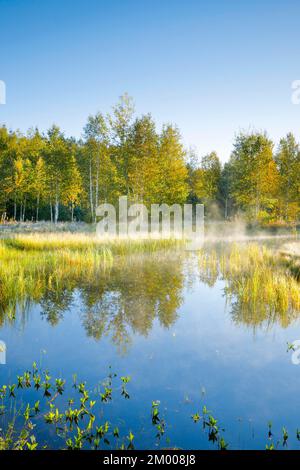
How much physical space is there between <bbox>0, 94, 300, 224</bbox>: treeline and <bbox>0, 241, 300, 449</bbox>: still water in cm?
2068

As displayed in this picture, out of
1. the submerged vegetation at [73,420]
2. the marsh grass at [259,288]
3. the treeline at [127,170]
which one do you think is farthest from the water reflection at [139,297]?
the treeline at [127,170]

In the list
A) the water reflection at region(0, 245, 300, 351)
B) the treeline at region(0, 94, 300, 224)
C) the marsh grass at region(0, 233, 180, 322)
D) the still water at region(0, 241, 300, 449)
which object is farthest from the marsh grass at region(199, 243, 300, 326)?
the treeline at region(0, 94, 300, 224)

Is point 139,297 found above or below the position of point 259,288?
below

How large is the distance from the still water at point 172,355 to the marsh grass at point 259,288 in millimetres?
249

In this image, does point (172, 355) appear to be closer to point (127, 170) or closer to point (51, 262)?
point (51, 262)

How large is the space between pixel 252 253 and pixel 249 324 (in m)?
9.63

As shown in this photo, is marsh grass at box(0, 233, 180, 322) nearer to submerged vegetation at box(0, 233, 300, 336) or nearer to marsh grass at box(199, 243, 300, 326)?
submerged vegetation at box(0, 233, 300, 336)

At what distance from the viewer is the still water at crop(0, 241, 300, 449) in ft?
14.1

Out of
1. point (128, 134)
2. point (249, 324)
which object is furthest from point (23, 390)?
point (128, 134)

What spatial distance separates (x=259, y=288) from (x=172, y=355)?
16.7 ft

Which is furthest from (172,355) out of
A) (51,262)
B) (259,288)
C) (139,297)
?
(51,262)

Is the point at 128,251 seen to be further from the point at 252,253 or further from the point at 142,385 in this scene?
the point at 142,385

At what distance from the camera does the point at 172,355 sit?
20.0ft

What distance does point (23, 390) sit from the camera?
16.0 ft
